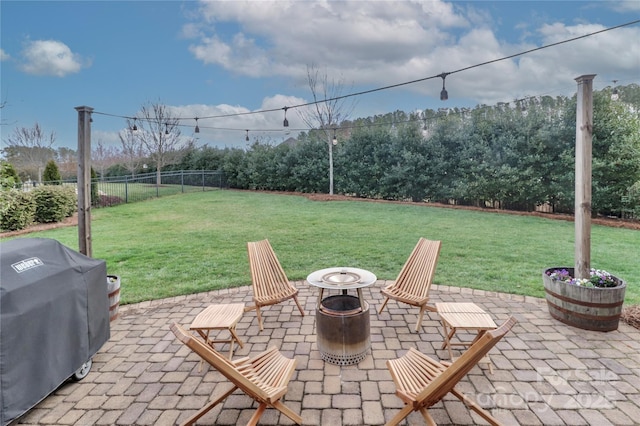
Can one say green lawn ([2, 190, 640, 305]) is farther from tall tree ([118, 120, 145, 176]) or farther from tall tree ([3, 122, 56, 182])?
tall tree ([118, 120, 145, 176])

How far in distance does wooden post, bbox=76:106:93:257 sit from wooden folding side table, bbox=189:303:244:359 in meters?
1.87

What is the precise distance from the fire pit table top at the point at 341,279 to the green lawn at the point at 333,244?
6.19ft

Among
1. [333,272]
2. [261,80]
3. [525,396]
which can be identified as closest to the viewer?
[525,396]

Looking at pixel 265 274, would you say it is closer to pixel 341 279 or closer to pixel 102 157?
pixel 341 279

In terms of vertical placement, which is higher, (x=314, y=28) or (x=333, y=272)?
(x=314, y=28)

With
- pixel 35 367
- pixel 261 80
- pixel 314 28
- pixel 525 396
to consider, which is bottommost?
pixel 525 396

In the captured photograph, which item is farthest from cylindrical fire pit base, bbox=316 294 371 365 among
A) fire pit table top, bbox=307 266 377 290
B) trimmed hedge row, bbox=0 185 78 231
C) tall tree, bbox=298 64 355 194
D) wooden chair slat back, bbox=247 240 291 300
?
tall tree, bbox=298 64 355 194

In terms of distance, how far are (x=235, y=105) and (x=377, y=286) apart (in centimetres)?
1880

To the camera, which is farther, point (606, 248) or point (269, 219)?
point (269, 219)

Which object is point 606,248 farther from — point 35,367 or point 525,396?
point 35,367

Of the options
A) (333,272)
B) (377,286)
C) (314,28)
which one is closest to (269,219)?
(314,28)

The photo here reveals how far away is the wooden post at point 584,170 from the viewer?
374 cm

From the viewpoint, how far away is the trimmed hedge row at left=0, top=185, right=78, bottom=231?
30.5 ft

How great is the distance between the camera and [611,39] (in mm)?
5855
